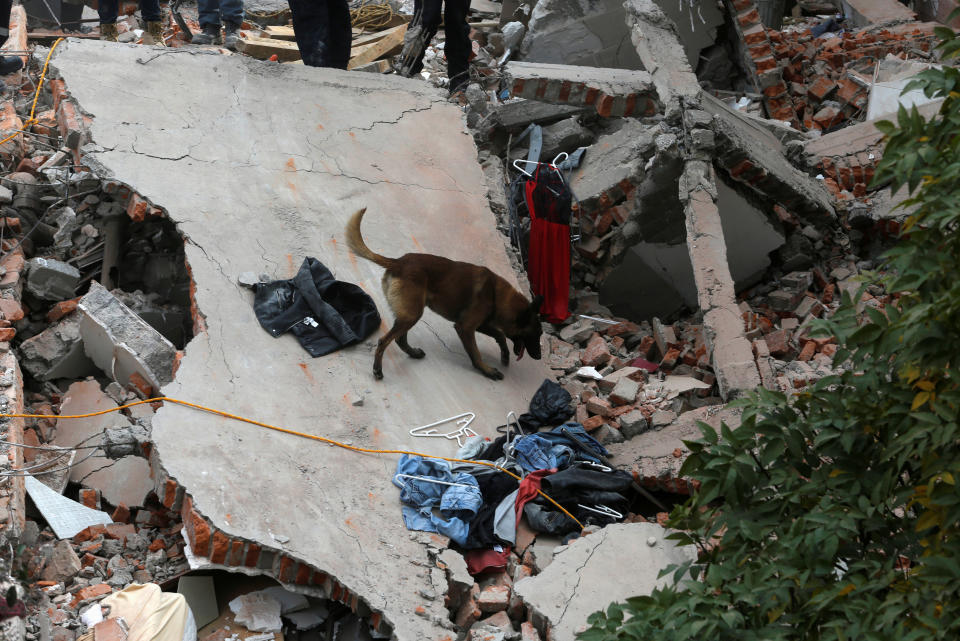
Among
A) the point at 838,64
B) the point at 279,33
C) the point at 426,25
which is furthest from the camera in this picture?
the point at 838,64

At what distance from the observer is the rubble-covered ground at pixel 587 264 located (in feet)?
16.7

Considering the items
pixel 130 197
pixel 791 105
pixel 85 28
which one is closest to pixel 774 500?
pixel 130 197

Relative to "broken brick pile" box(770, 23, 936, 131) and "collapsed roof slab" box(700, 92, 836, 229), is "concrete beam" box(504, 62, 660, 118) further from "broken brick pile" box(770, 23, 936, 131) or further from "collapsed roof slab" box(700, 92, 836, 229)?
"broken brick pile" box(770, 23, 936, 131)

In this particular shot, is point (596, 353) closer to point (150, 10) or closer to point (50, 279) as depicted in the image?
point (50, 279)

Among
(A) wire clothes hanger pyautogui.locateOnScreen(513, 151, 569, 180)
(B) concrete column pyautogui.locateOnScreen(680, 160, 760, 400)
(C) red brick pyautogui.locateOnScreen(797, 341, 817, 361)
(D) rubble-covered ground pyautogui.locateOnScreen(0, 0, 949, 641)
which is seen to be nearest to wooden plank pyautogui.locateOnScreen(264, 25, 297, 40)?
(D) rubble-covered ground pyautogui.locateOnScreen(0, 0, 949, 641)

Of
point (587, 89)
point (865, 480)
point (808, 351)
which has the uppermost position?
point (865, 480)

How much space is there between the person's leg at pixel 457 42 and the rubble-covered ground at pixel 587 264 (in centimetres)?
36

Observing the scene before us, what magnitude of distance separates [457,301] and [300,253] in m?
1.19

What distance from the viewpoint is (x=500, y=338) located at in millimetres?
6758

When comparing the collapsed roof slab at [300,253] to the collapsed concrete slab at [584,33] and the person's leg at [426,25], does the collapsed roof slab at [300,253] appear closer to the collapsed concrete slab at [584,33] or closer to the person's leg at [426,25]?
the person's leg at [426,25]

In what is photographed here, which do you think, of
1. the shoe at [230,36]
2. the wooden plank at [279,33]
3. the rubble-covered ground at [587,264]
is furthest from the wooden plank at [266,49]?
the rubble-covered ground at [587,264]

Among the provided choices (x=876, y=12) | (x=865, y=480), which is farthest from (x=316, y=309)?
(x=876, y=12)

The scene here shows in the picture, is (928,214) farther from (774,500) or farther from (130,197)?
(130,197)

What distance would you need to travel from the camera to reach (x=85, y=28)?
38.0ft
